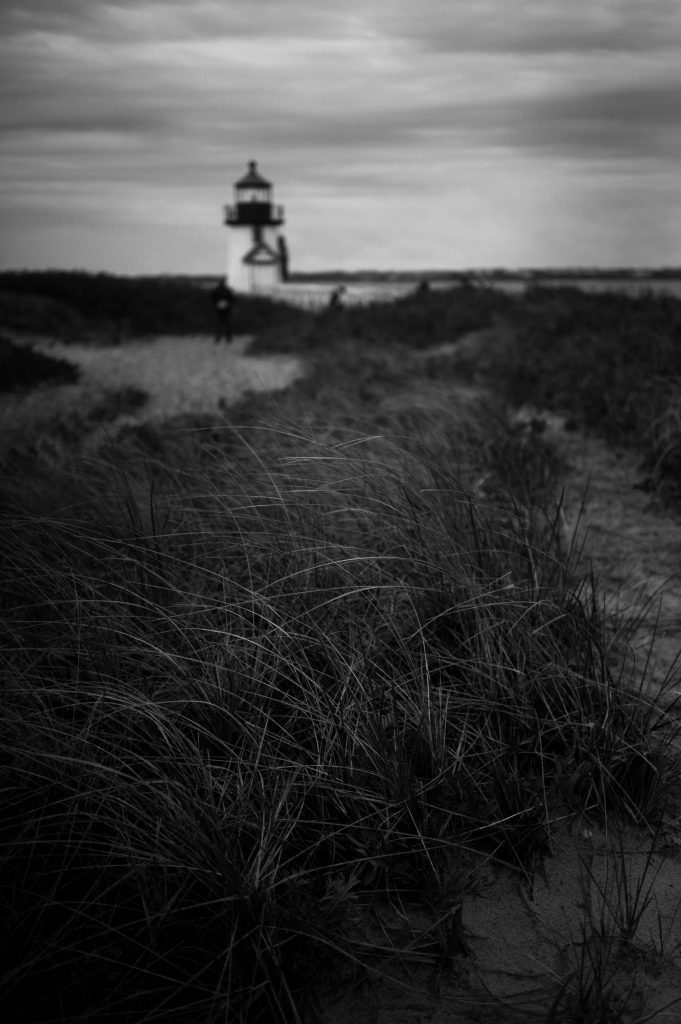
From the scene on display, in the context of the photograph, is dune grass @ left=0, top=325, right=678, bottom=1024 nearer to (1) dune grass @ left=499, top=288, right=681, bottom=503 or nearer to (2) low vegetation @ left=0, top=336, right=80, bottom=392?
(1) dune grass @ left=499, top=288, right=681, bottom=503

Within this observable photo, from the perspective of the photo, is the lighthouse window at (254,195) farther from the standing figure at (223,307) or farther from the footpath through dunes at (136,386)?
the footpath through dunes at (136,386)

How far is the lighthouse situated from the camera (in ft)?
158

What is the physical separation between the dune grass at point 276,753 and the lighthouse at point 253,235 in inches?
1823

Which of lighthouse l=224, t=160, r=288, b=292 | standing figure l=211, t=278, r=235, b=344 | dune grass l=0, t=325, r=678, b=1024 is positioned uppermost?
lighthouse l=224, t=160, r=288, b=292

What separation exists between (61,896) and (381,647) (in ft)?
4.01

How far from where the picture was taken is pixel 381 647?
291cm

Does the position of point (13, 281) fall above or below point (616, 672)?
above

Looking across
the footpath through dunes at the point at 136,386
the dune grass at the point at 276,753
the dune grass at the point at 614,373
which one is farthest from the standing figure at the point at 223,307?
the dune grass at the point at 276,753

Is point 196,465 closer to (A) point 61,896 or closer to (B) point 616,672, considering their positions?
(B) point 616,672

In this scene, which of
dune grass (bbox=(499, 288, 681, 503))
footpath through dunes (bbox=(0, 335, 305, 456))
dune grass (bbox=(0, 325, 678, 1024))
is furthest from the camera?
footpath through dunes (bbox=(0, 335, 305, 456))

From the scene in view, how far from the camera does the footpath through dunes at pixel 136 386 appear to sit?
35.2 feet

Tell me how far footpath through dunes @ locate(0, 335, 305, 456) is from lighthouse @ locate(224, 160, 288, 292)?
2838cm

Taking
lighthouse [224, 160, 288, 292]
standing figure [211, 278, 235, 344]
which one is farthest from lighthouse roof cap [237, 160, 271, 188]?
standing figure [211, 278, 235, 344]

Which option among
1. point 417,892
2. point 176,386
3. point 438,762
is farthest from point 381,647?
point 176,386
